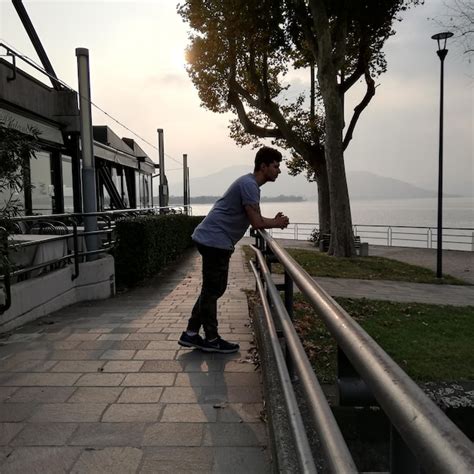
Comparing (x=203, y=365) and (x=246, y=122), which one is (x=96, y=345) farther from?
(x=246, y=122)

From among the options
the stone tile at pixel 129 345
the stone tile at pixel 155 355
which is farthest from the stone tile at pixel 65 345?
the stone tile at pixel 155 355

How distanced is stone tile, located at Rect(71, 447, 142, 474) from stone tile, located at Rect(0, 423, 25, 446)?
487mm

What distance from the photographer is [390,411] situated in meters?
0.81

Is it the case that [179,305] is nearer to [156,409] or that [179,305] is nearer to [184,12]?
[156,409]

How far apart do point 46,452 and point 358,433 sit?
2270 mm

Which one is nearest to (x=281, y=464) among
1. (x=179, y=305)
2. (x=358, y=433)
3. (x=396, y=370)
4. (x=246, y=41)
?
(x=396, y=370)

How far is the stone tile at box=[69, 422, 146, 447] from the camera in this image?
2588 mm

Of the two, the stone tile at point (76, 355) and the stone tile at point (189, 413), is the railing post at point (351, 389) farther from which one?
the stone tile at point (76, 355)

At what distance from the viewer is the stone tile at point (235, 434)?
2621 millimetres

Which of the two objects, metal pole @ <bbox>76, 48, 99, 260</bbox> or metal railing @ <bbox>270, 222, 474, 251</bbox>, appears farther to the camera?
metal railing @ <bbox>270, 222, 474, 251</bbox>

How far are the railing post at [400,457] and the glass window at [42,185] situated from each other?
1129 centimetres

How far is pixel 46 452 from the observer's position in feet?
8.15

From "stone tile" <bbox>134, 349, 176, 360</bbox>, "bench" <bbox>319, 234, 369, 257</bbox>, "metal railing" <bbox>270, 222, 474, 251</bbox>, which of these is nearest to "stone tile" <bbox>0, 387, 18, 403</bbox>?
"stone tile" <bbox>134, 349, 176, 360</bbox>

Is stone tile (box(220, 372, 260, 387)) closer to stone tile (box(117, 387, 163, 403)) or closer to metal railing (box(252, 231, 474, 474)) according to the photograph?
stone tile (box(117, 387, 163, 403))
